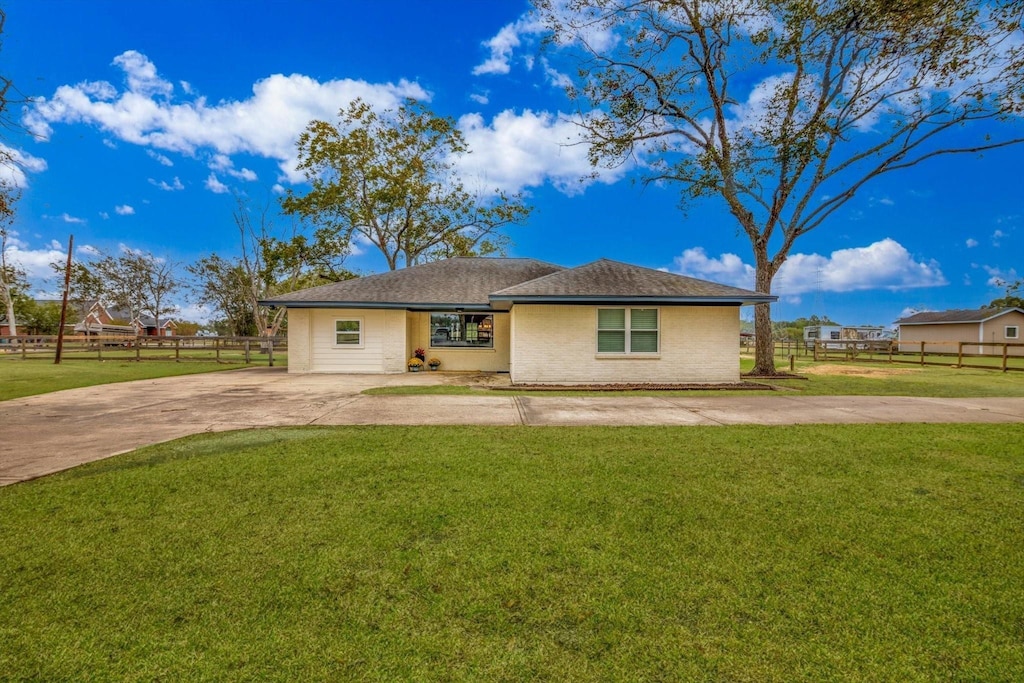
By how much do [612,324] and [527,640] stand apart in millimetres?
10997

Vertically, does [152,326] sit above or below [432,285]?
above

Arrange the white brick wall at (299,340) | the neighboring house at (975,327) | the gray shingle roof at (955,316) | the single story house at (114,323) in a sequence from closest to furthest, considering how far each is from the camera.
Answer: the white brick wall at (299,340)
the neighboring house at (975,327)
the gray shingle roof at (955,316)
the single story house at (114,323)

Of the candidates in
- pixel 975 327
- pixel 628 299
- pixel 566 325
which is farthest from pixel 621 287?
pixel 975 327

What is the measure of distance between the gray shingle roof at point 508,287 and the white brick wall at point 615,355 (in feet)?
1.87

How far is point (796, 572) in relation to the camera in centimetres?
252

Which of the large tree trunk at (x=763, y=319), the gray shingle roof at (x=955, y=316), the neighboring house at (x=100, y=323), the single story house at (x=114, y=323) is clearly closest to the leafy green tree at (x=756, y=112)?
the large tree trunk at (x=763, y=319)

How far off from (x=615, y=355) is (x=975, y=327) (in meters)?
40.3

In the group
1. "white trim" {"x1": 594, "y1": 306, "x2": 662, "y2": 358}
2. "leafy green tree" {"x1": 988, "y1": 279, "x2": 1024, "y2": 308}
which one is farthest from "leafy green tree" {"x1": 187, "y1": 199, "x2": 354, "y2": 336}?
"leafy green tree" {"x1": 988, "y1": 279, "x2": 1024, "y2": 308}

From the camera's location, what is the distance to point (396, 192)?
2717cm

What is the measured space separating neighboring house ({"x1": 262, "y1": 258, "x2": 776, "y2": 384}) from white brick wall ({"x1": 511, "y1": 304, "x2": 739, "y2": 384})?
3 centimetres

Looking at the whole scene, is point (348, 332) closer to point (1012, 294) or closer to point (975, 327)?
point (1012, 294)

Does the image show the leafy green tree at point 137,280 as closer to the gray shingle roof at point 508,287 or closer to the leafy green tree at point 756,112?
the gray shingle roof at point 508,287

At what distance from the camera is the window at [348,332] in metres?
15.1

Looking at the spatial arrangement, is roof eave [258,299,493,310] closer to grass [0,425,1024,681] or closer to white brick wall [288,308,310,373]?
white brick wall [288,308,310,373]
